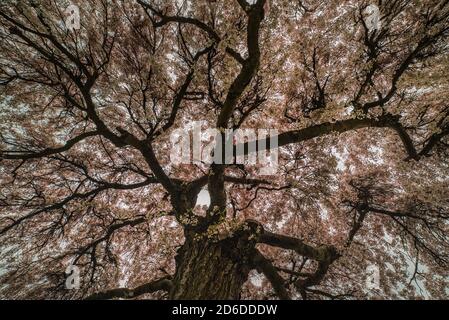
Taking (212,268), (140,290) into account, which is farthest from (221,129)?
(140,290)

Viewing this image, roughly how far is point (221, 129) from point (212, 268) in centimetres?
297

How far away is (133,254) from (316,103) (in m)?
8.47

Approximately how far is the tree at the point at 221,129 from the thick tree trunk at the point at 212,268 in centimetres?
4

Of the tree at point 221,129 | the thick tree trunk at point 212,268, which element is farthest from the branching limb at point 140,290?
the thick tree trunk at point 212,268

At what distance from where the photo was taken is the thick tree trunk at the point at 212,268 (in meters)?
6.02

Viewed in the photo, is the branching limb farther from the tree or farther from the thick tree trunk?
the thick tree trunk

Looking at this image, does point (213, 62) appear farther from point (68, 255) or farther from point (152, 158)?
point (68, 255)

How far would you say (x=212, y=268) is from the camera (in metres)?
6.41

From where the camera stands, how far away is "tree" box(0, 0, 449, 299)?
22.6 feet

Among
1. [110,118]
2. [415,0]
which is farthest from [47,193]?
[415,0]

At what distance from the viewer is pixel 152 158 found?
796 cm

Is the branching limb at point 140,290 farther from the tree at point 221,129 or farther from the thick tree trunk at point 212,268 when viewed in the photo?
the thick tree trunk at point 212,268

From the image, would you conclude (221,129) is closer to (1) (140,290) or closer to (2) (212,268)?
(2) (212,268)

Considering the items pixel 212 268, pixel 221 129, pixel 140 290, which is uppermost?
pixel 221 129
